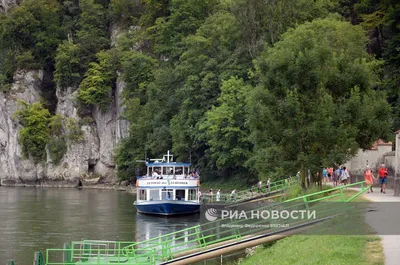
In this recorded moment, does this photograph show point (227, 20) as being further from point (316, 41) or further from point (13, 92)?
point (13, 92)

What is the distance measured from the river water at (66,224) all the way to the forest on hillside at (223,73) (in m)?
10.1

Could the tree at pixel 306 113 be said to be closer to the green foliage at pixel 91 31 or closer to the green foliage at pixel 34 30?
the green foliage at pixel 91 31

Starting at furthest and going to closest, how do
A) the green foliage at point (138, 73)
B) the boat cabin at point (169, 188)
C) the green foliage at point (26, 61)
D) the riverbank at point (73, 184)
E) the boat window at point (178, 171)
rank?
1. the green foliage at point (26, 61)
2. the green foliage at point (138, 73)
3. the riverbank at point (73, 184)
4. the boat window at point (178, 171)
5. the boat cabin at point (169, 188)

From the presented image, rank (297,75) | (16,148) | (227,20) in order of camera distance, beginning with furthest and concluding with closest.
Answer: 1. (16,148)
2. (227,20)
3. (297,75)

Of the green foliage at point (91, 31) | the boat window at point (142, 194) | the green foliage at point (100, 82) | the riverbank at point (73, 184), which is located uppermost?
the green foliage at point (91, 31)

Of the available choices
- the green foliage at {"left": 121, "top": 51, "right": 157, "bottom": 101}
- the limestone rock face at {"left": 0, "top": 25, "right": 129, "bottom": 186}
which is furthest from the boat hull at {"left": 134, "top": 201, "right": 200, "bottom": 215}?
the limestone rock face at {"left": 0, "top": 25, "right": 129, "bottom": 186}

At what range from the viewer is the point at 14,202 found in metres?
75.3

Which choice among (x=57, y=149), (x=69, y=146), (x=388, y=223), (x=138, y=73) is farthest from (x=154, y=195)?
(x=57, y=149)

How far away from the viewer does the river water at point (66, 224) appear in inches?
1693

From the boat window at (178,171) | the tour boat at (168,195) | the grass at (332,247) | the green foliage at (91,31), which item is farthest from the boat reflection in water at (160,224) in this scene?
the green foliage at (91,31)

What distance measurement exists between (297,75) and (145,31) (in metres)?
76.3

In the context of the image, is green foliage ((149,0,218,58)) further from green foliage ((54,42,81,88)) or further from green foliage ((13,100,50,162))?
green foliage ((13,100,50,162))

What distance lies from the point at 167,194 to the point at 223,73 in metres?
22.2

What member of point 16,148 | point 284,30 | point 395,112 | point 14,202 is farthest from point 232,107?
point 16,148
